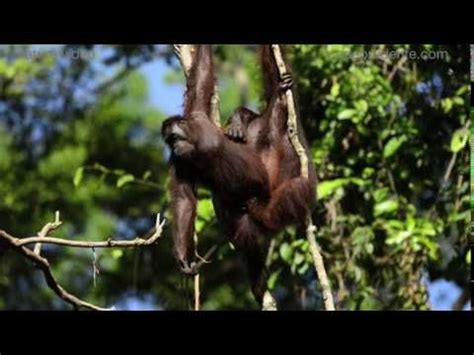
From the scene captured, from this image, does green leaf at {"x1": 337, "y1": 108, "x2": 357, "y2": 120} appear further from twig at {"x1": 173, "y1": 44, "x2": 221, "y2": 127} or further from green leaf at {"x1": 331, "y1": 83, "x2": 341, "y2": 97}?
twig at {"x1": 173, "y1": 44, "x2": 221, "y2": 127}

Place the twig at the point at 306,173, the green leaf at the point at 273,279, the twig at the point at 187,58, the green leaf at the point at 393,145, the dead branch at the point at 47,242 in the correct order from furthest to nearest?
the green leaf at the point at 273,279
the green leaf at the point at 393,145
the twig at the point at 187,58
the twig at the point at 306,173
the dead branch at the point at 47,242

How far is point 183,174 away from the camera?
633cm

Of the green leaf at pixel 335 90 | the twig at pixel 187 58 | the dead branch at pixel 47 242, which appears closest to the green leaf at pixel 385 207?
the green leaf at pixel 335 90

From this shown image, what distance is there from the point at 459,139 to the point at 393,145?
1.42ft

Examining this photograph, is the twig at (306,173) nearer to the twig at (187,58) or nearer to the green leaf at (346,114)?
the twig at (187,58)

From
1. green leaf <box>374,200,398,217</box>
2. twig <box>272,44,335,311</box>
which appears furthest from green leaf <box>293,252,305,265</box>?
twig <box>272,44,335,311</box>

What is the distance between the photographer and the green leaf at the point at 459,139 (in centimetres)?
683

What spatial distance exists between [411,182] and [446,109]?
0.59 meters

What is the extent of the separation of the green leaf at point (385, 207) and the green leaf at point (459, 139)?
504 millimetres

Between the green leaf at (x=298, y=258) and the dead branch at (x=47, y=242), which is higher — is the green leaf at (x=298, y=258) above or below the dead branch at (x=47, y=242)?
above

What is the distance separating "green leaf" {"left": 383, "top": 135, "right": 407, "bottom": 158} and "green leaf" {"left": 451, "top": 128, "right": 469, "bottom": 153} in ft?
1.07

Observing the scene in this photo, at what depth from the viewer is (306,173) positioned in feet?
19.5

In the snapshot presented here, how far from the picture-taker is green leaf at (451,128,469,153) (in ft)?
22.4
